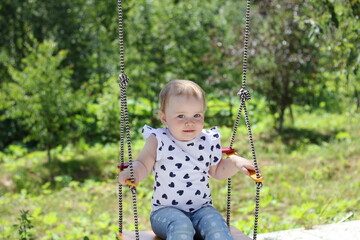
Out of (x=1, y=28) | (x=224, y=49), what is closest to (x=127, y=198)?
(x=224, y=49)

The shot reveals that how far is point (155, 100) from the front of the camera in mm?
8578

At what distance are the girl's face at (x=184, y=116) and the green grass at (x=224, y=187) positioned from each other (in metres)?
1.67

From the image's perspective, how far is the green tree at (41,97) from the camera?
20.7ft

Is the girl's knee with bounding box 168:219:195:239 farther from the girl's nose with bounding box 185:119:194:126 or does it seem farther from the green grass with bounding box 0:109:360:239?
the green grass with bounding box 0:109:360:239

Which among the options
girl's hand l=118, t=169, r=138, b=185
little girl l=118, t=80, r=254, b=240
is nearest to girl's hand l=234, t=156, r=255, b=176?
little girl l=118, t=80, r=254, b=240

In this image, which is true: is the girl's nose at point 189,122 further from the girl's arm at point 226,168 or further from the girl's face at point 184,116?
the girl's arm at point 226,168

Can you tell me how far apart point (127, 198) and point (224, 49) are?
3.39m

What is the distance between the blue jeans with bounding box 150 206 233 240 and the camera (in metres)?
2.26

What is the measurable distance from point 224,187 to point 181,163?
2957 mm

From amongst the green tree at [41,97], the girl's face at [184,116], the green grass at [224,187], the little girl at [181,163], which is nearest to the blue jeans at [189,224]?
the little girl at [181,163]

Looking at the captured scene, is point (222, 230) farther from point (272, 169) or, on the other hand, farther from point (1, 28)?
point (1, 28)

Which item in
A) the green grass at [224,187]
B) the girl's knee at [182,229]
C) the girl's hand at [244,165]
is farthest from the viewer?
the green grass at [224,187]

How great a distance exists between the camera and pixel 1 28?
8180 mm

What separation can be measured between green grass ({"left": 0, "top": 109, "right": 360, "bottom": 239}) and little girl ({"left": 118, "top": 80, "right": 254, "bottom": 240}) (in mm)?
1504
